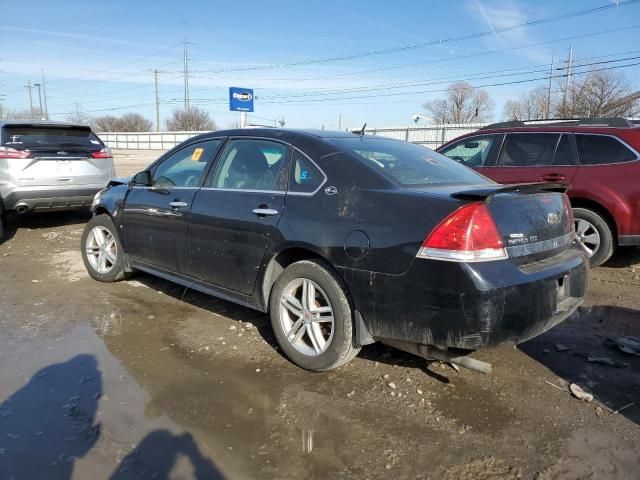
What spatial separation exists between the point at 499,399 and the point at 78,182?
7.19m

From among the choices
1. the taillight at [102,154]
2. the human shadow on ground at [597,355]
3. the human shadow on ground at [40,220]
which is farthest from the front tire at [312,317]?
the human shadow on ground at [40,220]

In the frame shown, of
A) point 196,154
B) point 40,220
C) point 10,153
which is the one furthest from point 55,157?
point 196,154

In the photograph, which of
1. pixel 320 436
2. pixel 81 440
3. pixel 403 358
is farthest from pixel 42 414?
pixel 403 358

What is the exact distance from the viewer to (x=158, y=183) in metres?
4.86

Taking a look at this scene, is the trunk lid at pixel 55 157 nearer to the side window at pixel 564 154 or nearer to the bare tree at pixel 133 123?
the side window at pixel 564 154

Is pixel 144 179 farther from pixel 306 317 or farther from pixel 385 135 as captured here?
pixel 385 135

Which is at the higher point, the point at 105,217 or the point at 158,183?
the point at 158,183

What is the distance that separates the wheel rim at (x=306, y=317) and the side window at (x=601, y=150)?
4.34m

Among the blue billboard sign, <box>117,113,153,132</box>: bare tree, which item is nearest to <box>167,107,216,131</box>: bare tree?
<box>117,113,153,132</box>: bare tree

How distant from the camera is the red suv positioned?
582 cm

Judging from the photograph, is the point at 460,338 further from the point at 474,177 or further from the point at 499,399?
the point at 474,177

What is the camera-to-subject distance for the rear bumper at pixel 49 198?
7555mm

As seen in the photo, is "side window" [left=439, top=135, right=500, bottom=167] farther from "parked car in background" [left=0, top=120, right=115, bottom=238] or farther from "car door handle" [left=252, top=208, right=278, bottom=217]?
"parked car in background" [left=0, top=120, right=115, bottom=238]

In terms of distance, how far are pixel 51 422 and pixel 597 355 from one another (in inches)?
145
